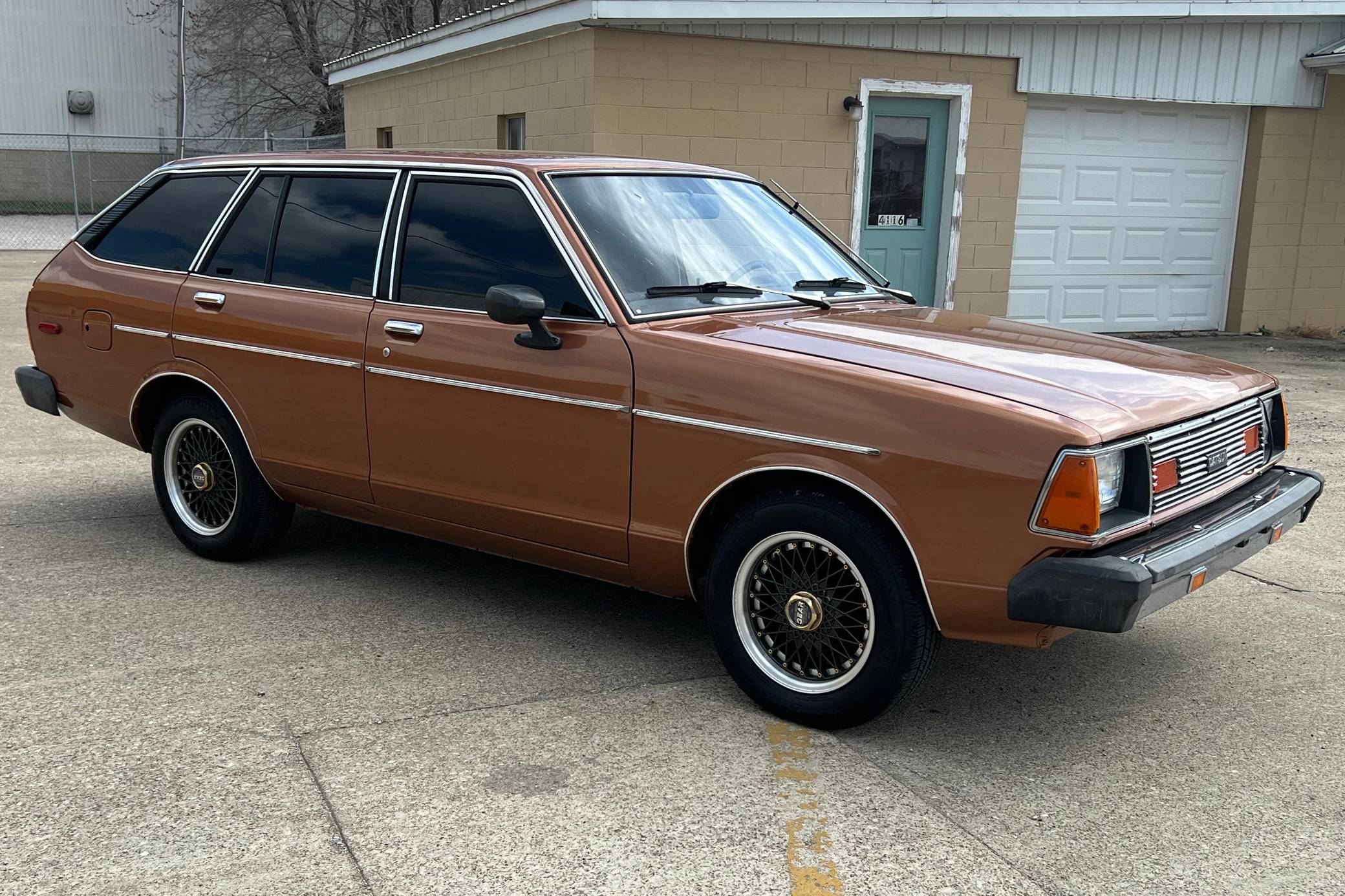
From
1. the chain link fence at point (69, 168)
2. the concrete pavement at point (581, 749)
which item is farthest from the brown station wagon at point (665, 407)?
the chain link fence at point (69, 168)

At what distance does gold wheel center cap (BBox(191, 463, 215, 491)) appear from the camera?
552cm

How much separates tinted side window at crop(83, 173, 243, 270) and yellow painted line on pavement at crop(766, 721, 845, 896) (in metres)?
3.43

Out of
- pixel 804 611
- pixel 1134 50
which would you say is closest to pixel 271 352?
pixel 804 611

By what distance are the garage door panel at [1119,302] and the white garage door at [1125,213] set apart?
0.01m

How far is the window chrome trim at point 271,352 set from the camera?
4852 mm

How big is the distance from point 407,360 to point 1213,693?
313cm

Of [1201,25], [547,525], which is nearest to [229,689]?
[547,525]

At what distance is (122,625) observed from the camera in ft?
15.3

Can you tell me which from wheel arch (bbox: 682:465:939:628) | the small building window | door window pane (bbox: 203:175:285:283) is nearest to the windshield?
wheel arch (bbox: 682:465:939:628)

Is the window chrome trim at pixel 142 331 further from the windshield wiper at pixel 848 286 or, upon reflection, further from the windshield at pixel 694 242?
the windshield wiper at pixel 848 286

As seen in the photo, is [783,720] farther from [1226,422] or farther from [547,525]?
[1226,422]

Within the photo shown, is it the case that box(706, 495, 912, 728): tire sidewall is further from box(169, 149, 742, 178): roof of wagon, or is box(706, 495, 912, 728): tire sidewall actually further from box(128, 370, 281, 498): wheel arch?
box(128, 370, 281, 498): wheel arch

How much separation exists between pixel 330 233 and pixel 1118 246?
1068cm

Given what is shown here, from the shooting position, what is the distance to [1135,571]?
3.31m
